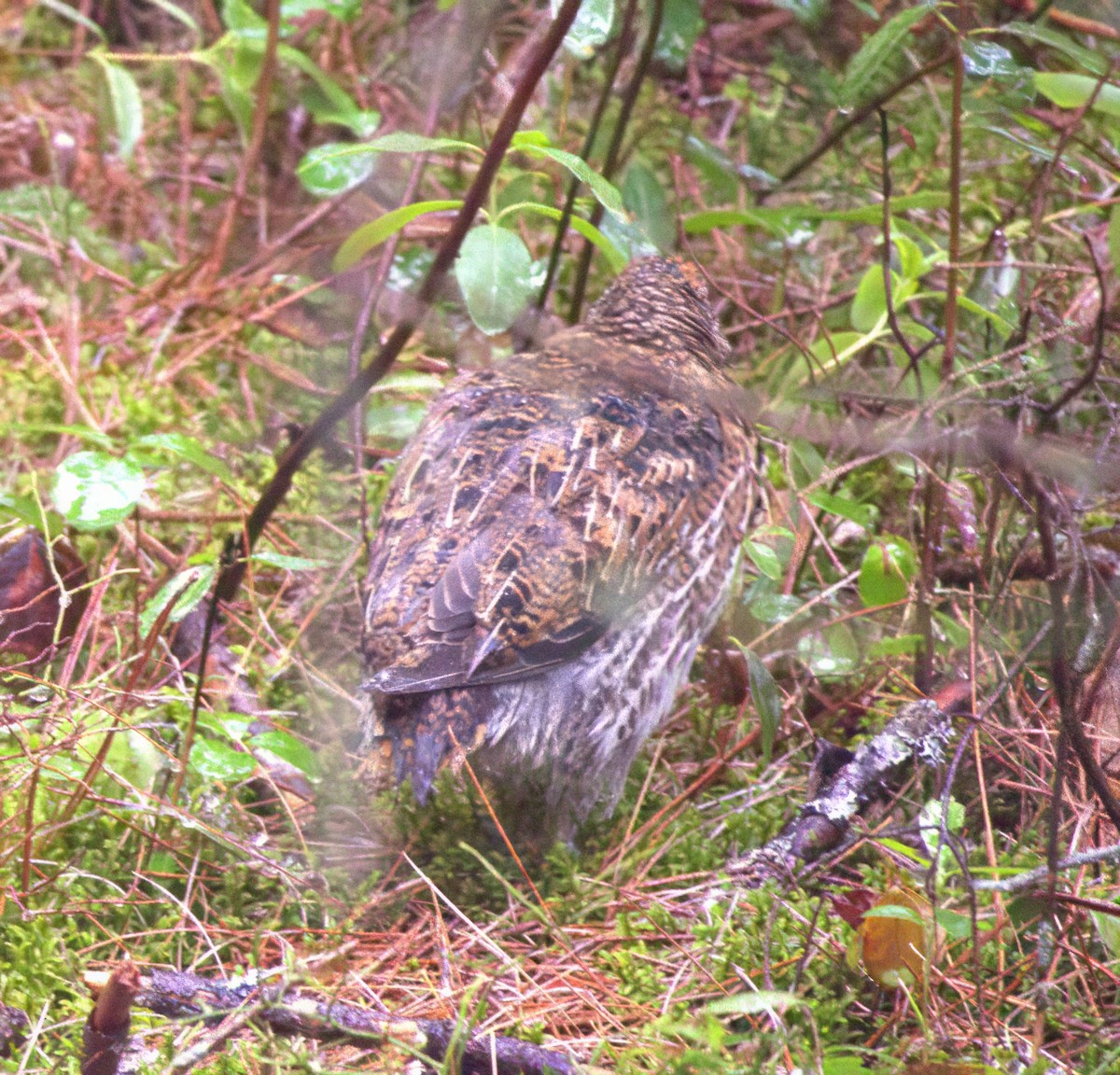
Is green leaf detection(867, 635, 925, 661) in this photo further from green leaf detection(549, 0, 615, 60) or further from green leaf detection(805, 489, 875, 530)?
green leaf detection(549, 0, 615, 60)

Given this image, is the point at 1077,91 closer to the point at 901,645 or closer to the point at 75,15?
the point at 901,645

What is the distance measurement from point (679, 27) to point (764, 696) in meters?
2.39

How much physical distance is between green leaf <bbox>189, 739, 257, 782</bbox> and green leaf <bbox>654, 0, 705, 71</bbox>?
2720mm

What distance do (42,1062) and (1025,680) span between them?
8.24 feet

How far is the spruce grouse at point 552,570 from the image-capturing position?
277 centimetres

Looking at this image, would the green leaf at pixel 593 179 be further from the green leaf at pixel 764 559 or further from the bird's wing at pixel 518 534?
the green leaf at pixel 764 559

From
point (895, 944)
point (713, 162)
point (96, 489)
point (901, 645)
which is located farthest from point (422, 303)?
point (895, 944)

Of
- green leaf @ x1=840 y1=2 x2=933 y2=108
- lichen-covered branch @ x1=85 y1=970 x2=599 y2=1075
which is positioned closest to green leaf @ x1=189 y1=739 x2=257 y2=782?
lichen-covered branch @ x1=85 y1=970 x2=599 y2=1075

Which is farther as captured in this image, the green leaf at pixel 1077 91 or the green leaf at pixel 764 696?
the green leaf at pixel 764 696

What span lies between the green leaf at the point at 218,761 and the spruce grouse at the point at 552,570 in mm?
300

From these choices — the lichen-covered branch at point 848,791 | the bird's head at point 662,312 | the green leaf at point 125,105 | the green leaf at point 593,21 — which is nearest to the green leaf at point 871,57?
the green leaf at point 593,21

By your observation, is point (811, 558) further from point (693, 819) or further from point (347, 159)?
point (347, 159)

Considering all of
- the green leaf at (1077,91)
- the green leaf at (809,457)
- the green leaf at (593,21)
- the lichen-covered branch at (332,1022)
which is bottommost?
the lichen-covered branch at (332,1022)

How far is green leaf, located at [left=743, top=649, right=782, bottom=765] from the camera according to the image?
2920mm
